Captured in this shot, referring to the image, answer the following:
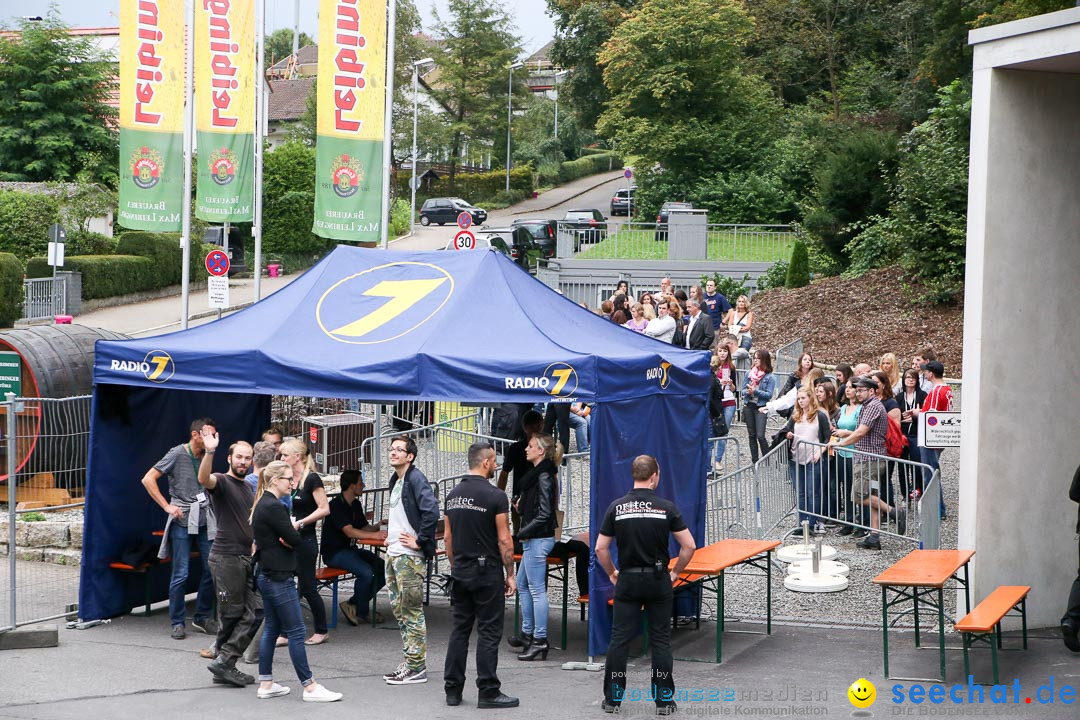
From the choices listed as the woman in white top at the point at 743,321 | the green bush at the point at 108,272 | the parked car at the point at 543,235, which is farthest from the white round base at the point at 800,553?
the parked car at the point at 543,235

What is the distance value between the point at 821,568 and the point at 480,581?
202 inches

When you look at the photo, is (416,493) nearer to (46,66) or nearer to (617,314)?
(617,314)

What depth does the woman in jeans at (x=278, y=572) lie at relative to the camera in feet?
27.6

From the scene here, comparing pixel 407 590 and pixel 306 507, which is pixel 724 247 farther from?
pixel 407 590

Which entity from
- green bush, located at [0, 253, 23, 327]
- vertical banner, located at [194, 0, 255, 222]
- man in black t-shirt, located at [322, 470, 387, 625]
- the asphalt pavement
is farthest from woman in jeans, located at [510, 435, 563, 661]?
green bush, located at [0, 253, 23, 327]

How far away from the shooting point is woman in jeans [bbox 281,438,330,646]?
9.74 metres

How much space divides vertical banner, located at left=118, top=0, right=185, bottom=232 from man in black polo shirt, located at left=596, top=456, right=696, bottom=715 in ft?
59.7

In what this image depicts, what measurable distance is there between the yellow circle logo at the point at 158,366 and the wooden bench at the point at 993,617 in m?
6.53

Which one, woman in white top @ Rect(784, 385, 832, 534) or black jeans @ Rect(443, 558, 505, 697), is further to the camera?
woman in white top @ Rect(784, 385, 832, 534)

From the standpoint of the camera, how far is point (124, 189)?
24.1 meters

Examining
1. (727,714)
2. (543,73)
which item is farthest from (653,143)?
(543,73)

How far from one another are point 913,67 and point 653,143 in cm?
1172

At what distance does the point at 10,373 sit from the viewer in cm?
1419

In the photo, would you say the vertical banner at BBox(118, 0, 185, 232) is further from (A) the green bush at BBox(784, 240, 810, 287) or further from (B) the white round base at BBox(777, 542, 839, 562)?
(A) the green bush at BBox(784, 240, 810, 287)
